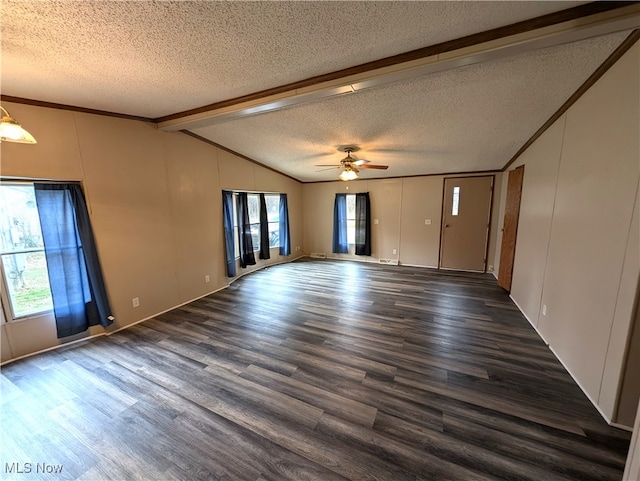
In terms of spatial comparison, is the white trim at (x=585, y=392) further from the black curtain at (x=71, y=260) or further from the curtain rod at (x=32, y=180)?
the curtain rod at (x=32, y=180)

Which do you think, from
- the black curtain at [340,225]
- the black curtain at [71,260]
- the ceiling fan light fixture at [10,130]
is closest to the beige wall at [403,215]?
the black curtain at [340,225]

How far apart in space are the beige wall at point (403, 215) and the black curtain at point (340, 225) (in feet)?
0.66

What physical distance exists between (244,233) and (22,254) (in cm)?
303

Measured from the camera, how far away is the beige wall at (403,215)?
18.5 ft

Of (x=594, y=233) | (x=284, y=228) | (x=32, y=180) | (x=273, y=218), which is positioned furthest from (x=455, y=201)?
(x=32, y=180)

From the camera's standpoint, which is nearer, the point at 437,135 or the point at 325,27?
the point at 325,27

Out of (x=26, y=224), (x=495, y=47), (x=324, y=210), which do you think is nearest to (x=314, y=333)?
(x=495, y=47)

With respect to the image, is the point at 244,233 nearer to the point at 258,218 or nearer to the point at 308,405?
the point at 258,218

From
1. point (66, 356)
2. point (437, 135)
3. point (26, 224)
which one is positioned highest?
point (437, 135)

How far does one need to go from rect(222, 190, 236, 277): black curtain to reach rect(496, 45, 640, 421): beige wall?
4681 mm

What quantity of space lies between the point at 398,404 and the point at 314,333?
1237mm

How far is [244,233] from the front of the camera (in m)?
5.09

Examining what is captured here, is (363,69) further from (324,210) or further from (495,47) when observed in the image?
(324,210)

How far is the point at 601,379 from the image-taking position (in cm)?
176
